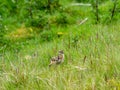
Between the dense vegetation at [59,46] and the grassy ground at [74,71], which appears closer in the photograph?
the grassy ground at [74,71]

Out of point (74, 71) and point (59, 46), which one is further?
point (59, 46)

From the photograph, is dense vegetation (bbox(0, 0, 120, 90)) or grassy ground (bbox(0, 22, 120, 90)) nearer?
grassy ground (bbox(0, 22, 120, 90))

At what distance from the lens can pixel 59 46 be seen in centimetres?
730

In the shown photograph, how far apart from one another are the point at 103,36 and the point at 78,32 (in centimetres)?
229

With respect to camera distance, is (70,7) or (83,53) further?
(70,7)

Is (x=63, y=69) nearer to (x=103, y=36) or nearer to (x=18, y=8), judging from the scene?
(x=103, y=36)

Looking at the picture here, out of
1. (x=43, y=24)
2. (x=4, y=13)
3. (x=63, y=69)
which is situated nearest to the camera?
(x=63, y=69)

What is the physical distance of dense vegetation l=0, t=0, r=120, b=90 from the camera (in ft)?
16.1

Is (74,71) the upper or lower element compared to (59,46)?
upper

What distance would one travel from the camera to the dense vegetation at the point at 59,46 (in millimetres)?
4906

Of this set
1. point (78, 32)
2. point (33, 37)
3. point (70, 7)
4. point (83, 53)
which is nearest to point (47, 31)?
point (33, 37)

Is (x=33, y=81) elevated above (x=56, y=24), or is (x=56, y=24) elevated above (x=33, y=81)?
(x=33, y=81)

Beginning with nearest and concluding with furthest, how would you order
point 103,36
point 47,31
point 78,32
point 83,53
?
point 83,53 → point 103,36 → point 78,32 → point 47,31

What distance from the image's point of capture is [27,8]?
38.9 ft
